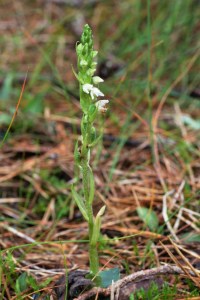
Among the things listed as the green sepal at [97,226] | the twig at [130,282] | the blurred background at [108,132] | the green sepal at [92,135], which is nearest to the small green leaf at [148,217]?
the blurred background at [108,132]

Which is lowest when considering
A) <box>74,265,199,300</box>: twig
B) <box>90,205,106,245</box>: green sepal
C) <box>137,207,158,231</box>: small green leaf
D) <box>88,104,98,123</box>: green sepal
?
<box>74,265,199,300</box>: twig

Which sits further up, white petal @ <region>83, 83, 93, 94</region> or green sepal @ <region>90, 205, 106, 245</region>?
white petal @ <region>83, 83, 93, 94</region>

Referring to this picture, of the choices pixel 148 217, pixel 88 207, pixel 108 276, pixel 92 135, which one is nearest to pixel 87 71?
pixel 92 135

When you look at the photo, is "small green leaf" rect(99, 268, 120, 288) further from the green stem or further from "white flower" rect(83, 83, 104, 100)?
"white flower" rect(83, 83, 104, 100)

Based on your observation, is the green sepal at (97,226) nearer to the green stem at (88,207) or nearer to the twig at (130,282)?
the green stem at (88,207)

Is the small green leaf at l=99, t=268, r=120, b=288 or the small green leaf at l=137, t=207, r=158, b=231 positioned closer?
the small green leaf at l=99, t=268, r=120, b=288

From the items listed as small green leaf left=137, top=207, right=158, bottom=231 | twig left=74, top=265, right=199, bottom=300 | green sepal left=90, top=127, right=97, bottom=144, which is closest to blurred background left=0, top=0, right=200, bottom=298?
small green leaf left=137, top=207, right=158, bottom=231
